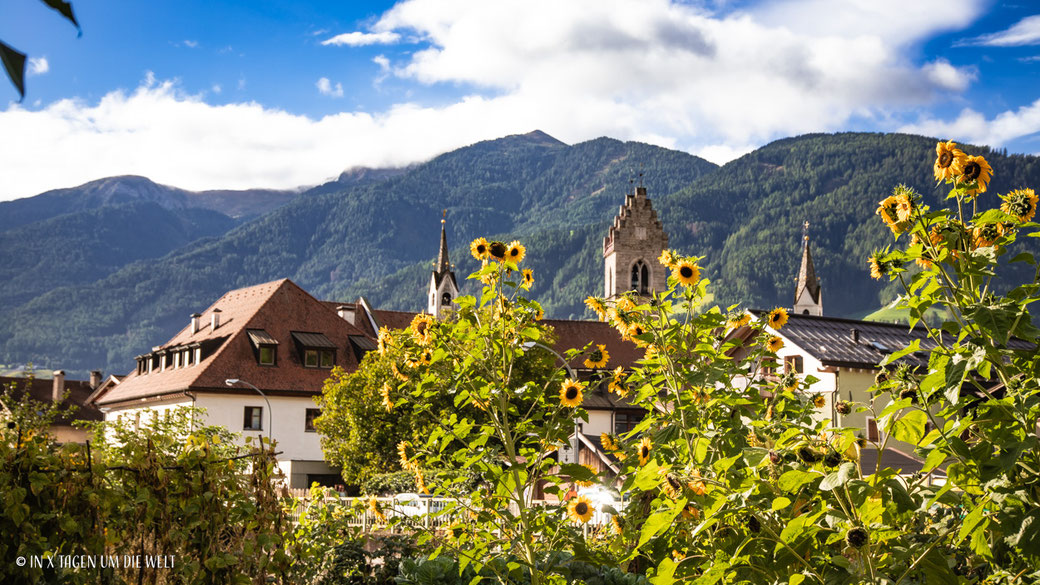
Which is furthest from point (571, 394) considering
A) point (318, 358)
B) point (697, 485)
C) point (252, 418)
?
point (318, 358)

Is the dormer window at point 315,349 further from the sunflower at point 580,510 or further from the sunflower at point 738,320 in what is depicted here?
the sunflower at point 738,320

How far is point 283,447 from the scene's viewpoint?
50.6 m

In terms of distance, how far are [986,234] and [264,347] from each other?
49.7m

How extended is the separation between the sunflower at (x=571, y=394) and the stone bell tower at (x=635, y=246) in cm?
7864

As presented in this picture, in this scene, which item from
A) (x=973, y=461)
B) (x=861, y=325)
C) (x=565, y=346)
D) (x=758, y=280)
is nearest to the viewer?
(x=973, y=461)

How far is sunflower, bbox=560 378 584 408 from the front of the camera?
6059 millimetres

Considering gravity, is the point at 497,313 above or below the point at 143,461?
above

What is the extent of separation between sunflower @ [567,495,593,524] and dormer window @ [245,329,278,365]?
45.9 meters

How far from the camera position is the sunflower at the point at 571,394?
6059 mm

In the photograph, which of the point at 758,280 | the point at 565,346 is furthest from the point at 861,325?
the point at 758,280

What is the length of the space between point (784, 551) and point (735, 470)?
0.54 metres

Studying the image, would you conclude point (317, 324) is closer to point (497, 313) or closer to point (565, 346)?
point (565, 346)

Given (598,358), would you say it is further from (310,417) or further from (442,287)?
(442,287)

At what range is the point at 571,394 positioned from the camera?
6.13 meters
